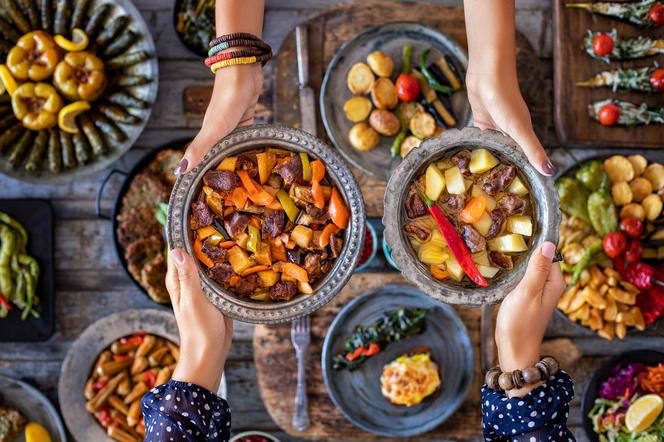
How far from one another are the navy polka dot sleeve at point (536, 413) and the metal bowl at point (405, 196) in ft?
1.28

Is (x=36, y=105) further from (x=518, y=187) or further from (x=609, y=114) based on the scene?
(x=609, y=114)

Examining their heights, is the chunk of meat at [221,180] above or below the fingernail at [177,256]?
above

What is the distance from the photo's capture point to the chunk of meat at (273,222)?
221 centimetres

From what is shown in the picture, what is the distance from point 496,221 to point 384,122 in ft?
3.61

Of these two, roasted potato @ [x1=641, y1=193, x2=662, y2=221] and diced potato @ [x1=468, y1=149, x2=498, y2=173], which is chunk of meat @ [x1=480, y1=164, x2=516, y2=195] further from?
roasted potato @ [x1=641, y1=193, x2=662, y2=221]

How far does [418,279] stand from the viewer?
2.14 m

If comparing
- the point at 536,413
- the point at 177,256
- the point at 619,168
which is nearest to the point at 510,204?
the point at 536,413

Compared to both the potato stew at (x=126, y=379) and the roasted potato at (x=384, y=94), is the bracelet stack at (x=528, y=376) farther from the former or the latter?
the potato stew at (x=126, y=379)

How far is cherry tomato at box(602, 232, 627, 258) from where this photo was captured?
10.4 feet

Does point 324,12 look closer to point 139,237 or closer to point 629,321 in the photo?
point 139,237

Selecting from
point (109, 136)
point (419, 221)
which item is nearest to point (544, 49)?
point (419, 221)

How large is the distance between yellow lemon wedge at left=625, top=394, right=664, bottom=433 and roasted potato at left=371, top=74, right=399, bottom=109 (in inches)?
84.3

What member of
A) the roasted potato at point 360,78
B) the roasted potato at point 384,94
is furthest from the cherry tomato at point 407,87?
the roasted potato at point 360,78

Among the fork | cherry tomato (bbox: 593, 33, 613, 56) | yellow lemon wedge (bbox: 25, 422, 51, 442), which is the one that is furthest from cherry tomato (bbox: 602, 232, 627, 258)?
yellow lemon wedge (bbox: 25, 422, 51, 442)
